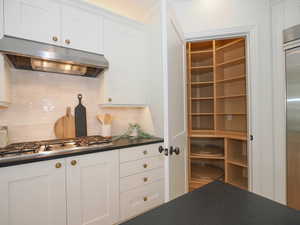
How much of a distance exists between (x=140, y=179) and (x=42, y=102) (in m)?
1.33

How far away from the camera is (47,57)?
125 centimetres

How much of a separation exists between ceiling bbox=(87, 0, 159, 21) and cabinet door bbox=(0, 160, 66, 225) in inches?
73.5

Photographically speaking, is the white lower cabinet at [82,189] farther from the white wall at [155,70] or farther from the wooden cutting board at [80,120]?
the wooden cutting board at [80,120]

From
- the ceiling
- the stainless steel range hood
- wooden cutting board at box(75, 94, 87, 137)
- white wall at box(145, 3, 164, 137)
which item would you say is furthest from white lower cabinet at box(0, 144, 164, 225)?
the ceiling

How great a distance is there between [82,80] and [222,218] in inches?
72.7

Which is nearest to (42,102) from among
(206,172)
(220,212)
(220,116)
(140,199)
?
(140,199)

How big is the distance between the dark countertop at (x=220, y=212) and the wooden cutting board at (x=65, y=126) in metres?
1.46

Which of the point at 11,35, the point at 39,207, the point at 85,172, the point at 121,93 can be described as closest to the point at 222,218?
the point at 85,172

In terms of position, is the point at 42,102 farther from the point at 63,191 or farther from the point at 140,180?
the point at 140,180

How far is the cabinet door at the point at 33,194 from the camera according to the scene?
1.02 m

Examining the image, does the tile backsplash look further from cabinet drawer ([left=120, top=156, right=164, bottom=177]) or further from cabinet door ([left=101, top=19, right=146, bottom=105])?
cabinet drawer ([left=120, top=156, right=164, bottom=177])

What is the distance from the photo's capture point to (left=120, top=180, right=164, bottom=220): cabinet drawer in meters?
1.50

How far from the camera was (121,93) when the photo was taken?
1.81 meters

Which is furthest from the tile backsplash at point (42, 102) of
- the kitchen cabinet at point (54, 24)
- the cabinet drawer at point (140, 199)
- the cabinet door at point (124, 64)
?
the cabinet drawer at point (140, 199)
